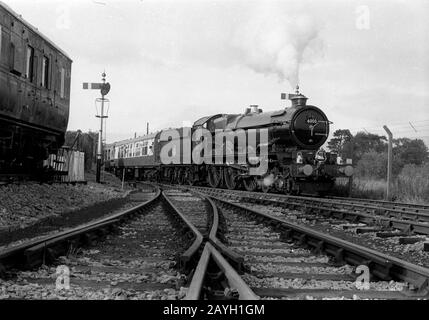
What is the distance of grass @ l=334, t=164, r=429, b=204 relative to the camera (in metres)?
15.5

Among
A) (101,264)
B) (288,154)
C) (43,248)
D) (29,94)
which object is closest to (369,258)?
(101,264)

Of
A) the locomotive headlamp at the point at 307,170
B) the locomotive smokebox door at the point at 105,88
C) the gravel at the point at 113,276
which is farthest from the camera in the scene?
the locomotive smokebox door at the point at 105,88

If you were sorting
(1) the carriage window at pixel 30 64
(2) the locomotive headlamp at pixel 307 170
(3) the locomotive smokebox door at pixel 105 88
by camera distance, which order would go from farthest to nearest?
(3) the locomotive smokebox door at pixel 105 88 → (2) the locomotive headlamp at pixel 307 170 → (1) the carriage window at pixel 30 64

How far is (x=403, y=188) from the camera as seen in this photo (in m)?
16.2

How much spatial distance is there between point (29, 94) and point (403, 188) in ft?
40.6

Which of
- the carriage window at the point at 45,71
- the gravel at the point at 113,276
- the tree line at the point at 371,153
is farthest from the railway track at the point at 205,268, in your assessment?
the tree line at the point at 371,153

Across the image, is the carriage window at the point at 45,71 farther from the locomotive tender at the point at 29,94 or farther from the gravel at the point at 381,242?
the gravel at the point at 381,242

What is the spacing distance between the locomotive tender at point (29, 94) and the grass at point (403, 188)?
10781 mm

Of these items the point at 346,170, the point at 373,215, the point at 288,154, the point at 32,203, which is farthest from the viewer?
the point at 288,154

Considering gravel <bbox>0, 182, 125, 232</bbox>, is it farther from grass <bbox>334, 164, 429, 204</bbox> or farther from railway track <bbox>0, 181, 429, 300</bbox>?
grass <bbox>334, 164, 429, 204</bbox>

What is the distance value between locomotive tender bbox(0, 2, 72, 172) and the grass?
10.8m

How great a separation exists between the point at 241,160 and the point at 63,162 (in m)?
6.35

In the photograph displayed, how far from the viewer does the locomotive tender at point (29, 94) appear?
9.30 metres

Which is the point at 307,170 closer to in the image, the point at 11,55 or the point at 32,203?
the point at 32,203
